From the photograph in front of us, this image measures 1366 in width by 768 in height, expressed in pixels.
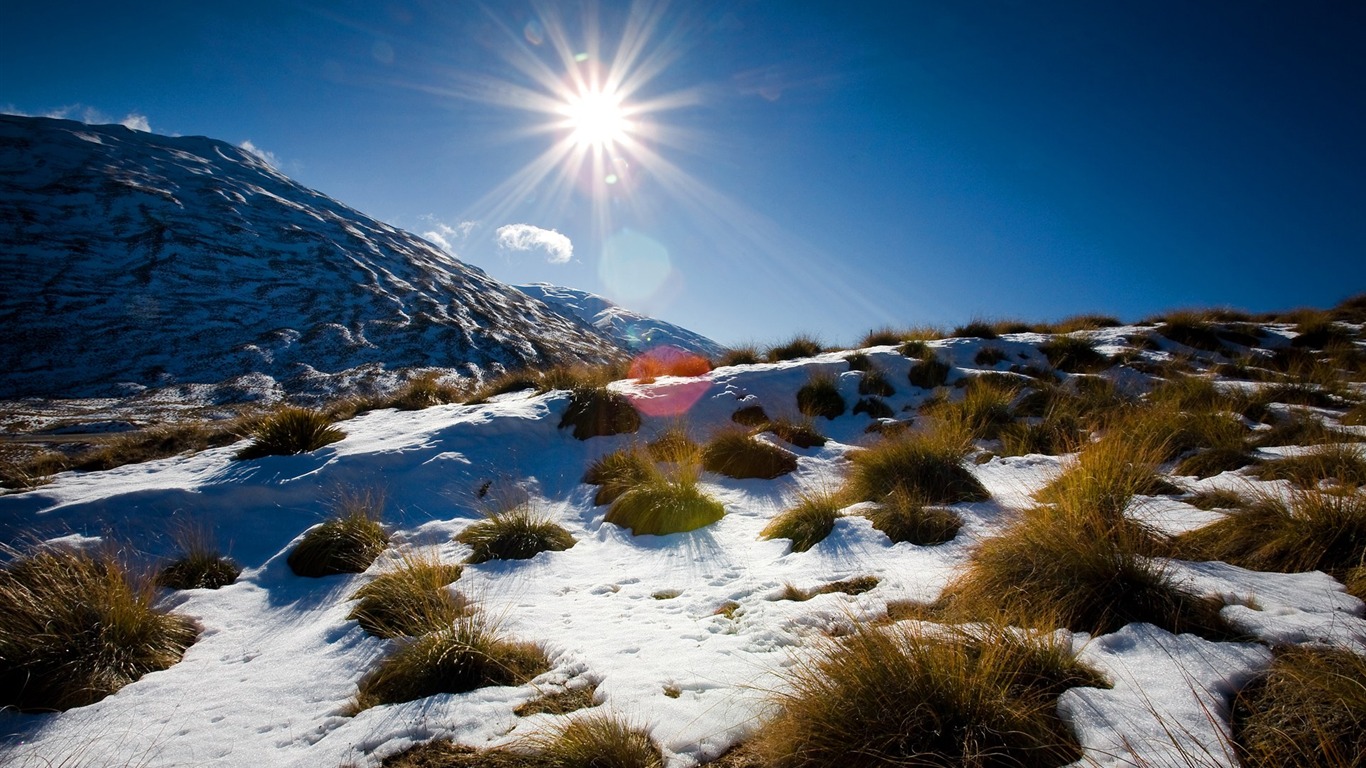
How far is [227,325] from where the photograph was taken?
174 ft

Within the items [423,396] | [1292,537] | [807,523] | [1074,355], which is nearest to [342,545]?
[807,523]

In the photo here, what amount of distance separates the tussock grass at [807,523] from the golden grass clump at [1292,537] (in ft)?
7.22

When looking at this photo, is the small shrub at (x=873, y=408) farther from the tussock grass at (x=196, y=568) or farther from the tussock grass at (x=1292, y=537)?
the tussock grass at (x=196, y=568)

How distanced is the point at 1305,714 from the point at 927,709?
43.5 inches

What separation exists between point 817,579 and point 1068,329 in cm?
1223

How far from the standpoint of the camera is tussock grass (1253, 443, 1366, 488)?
3373mm

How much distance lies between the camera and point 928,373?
9.31 m

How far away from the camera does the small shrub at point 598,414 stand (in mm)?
7871

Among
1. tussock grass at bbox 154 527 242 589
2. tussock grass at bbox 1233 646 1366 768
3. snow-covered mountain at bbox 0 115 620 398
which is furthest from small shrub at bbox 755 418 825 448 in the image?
snow-covered mountain at bbox 0 115 620 398

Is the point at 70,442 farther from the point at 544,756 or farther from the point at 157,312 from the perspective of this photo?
the point at 157,312

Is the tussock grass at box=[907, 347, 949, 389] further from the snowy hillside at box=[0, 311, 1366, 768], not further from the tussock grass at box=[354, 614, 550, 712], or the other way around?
the tussock grass at box=[354, 614, 550, 712]

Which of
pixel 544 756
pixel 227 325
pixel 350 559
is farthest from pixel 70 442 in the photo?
pixel 227 325

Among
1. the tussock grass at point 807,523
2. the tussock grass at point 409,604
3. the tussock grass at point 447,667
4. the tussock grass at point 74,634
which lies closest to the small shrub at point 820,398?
the tussock grass at point 807,523

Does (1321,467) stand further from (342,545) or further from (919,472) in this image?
(342,545)
